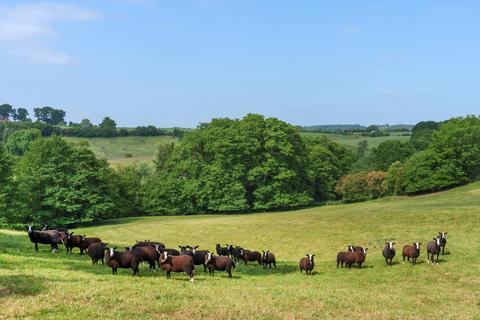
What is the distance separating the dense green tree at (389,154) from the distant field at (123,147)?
8127 centimetres

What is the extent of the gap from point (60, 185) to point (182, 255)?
57828 millimetres

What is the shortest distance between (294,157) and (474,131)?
39.1m

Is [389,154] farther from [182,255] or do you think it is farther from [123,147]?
[182,255]

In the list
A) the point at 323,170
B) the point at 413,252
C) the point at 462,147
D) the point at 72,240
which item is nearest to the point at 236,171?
the point at 323,170

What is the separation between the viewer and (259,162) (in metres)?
87.5

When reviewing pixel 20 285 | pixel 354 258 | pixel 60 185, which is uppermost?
pixel 20 285

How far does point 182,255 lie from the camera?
80.2ft

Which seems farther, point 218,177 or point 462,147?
point 462,147

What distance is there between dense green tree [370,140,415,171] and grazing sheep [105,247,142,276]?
105681 mm

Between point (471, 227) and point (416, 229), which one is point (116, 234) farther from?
point (471, 227)

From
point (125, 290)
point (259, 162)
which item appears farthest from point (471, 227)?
point (259, 162)

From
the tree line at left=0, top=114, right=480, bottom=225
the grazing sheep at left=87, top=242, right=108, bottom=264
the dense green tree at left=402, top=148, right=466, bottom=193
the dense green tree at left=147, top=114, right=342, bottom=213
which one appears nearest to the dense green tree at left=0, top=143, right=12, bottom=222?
the tree line at left=0, top=114, right=480, bottom=225

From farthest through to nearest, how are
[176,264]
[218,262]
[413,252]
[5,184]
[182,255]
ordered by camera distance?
1. [5,184]
2. [413,252]
3. [218,262]
4. [182,255]
5. [176,264]

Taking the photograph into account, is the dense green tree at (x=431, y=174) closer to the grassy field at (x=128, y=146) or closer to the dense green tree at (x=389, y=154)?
the dense green tree at (x=389, y=154)
